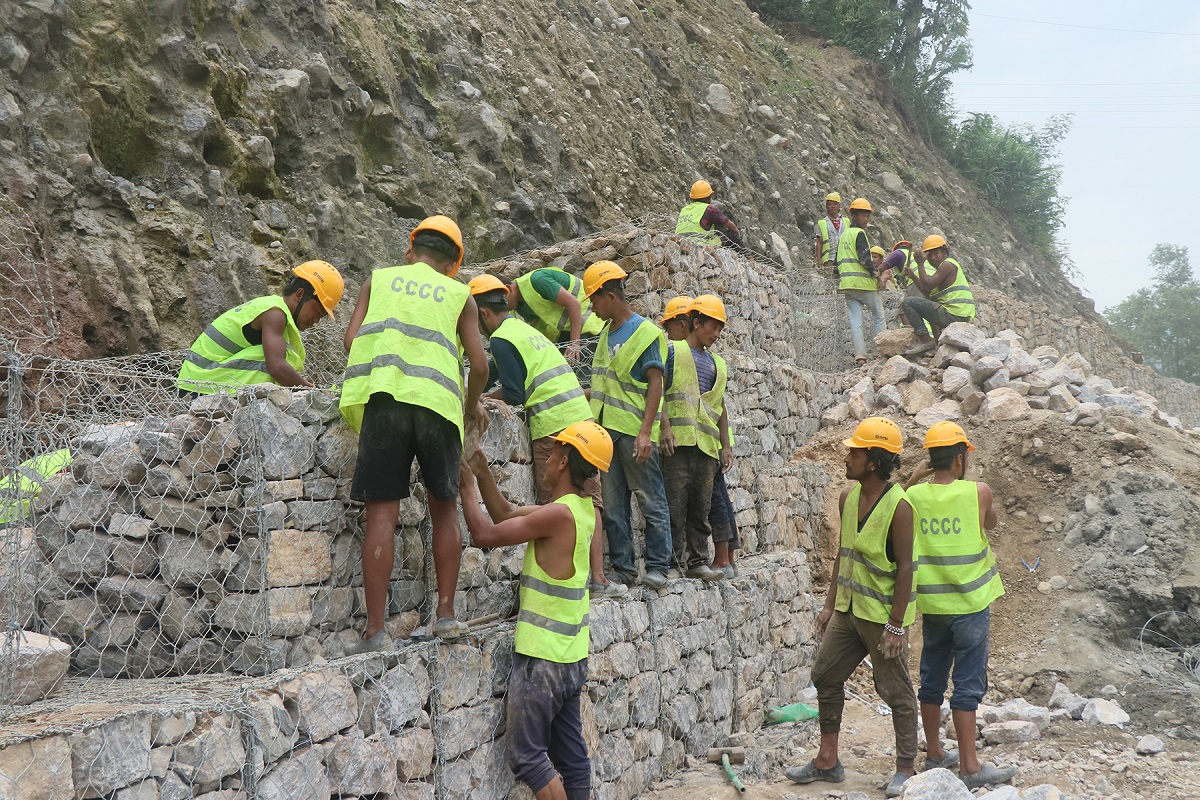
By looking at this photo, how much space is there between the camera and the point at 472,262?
434 inches

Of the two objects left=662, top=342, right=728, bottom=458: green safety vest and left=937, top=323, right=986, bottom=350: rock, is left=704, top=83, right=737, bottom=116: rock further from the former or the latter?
left=662, top=342, right=728, bottom=458: green safety vest

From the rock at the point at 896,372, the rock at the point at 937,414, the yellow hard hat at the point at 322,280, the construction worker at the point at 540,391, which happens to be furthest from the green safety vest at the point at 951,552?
the rock at the point at 896,372

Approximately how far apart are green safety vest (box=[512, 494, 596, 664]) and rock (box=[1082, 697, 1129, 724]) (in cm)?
466

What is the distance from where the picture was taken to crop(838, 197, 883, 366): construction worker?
1277 cm

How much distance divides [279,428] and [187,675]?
1.04 m

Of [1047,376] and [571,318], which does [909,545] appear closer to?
[571,318]

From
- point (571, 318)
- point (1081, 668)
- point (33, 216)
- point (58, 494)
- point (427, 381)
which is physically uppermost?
point (33, 216)

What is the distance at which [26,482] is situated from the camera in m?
4.52

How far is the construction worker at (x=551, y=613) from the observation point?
14.7 feet

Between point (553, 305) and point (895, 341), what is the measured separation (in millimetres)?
6887

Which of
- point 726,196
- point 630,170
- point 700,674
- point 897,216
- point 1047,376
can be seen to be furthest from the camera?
point 897,216

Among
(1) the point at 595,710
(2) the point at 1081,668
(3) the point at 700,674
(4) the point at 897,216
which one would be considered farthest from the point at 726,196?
(1) the point at 595,710

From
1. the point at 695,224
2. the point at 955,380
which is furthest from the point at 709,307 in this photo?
the point at 955,380

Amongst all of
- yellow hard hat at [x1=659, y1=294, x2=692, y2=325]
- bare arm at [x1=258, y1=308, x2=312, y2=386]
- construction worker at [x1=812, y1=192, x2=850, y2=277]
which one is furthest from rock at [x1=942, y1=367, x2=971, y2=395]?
bare arm at [x1=258, y1=308, x2=312, y2=386]
